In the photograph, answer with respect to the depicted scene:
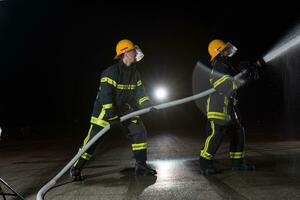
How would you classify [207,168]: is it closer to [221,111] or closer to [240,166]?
[240,166]

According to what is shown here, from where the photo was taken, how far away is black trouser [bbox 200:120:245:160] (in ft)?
17.3

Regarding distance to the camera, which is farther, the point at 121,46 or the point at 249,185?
the point at 121,46

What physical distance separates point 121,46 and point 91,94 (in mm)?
50759

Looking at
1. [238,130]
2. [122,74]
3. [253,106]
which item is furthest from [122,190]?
[253,106]

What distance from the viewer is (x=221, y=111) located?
5.23 metres

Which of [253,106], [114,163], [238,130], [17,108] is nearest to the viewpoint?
[238,130]

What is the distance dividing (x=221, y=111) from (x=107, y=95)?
5.42 ft

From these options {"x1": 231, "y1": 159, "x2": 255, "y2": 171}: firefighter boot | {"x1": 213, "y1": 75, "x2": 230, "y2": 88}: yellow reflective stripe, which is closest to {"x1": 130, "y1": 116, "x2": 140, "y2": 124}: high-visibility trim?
{"x1": 213, "y1": 75, "x2": 230, "y2": 88}: yellow reflective stripe

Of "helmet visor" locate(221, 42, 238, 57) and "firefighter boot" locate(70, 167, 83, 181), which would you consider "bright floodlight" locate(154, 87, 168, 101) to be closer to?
"helmet visor" locate(221, 42, 238, 57)

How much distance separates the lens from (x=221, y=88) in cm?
513

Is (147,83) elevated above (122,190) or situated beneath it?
elevated above

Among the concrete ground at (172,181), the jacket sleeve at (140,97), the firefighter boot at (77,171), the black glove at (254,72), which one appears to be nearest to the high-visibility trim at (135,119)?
the jacket sleeve at (140,97)

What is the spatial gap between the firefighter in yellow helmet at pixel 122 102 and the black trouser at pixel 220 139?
0.88 m

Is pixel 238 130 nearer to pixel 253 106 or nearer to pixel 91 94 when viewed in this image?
pixel 253 106
